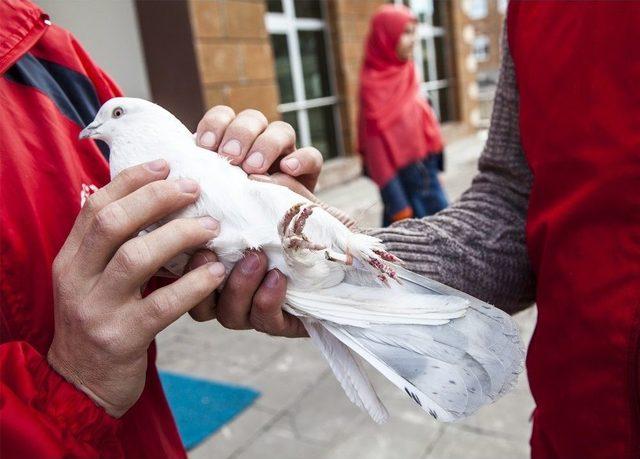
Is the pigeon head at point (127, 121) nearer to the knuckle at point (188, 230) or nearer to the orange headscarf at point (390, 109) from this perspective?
the knuckle at point (188, 230)

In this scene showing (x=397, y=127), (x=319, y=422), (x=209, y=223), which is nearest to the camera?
(x=209, y=223)

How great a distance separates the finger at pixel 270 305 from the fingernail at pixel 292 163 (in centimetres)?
24

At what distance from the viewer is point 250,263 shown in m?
1.06

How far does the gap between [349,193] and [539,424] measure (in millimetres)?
6673

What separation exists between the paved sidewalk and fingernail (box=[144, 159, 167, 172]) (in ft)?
6.93

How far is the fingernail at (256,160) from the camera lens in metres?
1.15

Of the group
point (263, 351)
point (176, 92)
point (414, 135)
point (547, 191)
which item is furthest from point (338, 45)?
point (547, 191)

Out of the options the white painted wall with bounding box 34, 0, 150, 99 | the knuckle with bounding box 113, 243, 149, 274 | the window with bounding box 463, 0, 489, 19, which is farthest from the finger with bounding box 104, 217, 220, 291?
the window with bounding box 463, 0, 489, 19

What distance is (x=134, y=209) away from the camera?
85 centimetres

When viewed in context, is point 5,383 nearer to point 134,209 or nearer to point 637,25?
point 134,209

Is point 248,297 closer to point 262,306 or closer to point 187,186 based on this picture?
point 262,306

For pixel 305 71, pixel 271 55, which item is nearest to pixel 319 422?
pixel 271 55

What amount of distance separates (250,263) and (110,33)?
453 centimetres

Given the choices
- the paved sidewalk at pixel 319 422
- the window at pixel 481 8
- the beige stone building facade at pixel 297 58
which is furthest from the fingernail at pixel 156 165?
the window at pixel 481 8
